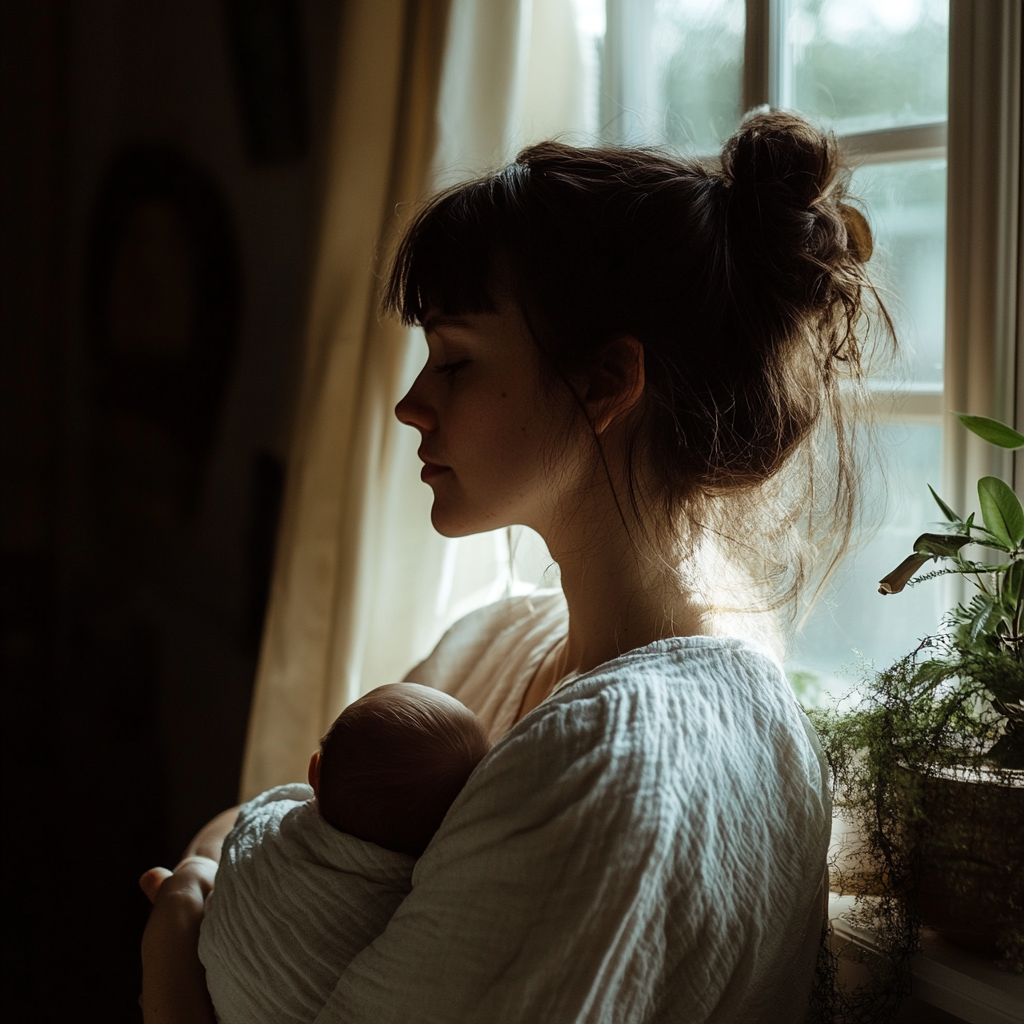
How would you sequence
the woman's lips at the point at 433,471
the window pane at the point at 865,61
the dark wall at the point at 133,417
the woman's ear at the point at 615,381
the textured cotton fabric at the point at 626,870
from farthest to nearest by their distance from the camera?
the dark wall at the point at 133,417 → the window pane at the point at 865,61 → the woman's lips at the point at 433,471 → the woman's ear at the point at 615,381 → the textured cotton fabric at the point at 626,870

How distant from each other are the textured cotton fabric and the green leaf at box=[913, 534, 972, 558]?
21 centimetres

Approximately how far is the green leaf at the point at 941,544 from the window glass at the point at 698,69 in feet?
2.49

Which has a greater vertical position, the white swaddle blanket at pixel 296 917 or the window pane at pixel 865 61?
the window pane at pixel 865 61

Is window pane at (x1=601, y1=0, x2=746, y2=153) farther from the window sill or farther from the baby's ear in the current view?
the window sill

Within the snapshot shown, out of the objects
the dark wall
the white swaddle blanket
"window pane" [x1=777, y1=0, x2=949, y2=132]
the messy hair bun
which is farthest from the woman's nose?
the dark wall

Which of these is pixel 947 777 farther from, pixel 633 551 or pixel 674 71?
pixel 674 71

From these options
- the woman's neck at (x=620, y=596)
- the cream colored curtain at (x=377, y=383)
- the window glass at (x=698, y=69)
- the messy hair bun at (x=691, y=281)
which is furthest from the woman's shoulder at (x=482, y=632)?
the window glass at (x=698, y=69)

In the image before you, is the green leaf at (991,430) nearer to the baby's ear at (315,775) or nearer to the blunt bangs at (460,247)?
the blunt bangs at (460,247)

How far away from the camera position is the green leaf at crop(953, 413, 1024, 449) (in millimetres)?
881

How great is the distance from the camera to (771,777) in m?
0.77

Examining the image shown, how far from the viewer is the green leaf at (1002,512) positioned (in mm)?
864

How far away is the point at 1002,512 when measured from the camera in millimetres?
868

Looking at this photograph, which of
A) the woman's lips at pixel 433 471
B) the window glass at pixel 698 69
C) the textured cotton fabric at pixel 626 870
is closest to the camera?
the textured cotton fabric at pixel 626 870

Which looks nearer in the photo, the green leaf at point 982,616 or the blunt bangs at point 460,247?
the green leaf at point 982,616
